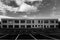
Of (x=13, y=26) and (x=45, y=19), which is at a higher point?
(x=45, y=19)

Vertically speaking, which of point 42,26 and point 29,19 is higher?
point 29,19

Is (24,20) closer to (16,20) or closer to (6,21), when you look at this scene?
(16,20)

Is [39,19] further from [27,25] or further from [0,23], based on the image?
[0,23]

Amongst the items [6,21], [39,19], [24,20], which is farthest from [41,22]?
[6,21]

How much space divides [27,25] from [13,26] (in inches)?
A: 335

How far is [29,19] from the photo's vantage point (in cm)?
5838


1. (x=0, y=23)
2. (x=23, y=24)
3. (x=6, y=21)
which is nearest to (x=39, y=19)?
(x=23, y=24)

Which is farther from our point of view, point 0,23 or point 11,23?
point 0,23

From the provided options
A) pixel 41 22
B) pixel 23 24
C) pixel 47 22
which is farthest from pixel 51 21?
pixel 23 24

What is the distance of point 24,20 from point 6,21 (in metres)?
11.1

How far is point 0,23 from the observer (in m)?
62.0

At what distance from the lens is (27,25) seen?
5819cm

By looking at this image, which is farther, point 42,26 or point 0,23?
point 0,23

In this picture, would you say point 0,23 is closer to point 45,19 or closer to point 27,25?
point 27,25
